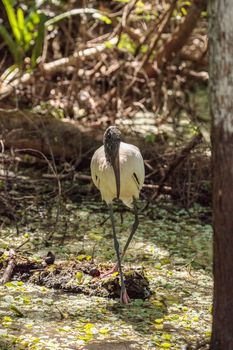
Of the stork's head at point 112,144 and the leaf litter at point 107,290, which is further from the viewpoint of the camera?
the stork's head at point 112,144

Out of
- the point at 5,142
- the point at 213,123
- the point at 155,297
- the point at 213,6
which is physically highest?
the point at 213,6

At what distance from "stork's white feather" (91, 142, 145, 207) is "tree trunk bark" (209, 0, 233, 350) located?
6.43ft

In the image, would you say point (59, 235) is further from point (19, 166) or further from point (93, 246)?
point (19, 166)

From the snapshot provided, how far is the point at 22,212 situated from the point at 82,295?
185cm

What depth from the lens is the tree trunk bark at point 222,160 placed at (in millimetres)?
3119

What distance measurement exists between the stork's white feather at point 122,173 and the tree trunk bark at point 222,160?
1.96m

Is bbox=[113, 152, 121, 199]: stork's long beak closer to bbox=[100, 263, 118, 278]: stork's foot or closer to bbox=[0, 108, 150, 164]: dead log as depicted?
bbox=[100, 263, 118, 278]: stork's foot

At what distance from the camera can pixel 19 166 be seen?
7844 mm

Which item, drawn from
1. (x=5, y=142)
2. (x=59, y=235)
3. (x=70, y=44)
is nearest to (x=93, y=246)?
(x=59, y=235)

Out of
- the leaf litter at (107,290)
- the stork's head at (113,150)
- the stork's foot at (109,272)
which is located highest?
the stork's head at (113,150)

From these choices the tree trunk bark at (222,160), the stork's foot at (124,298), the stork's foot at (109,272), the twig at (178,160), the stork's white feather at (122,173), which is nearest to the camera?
the tree trunk bark at (222,160)

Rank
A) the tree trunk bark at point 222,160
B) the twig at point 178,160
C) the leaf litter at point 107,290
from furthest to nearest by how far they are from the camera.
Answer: the twig at point 178,160, the leaf litter at point 107,290, the tree trunk bark at point 222,160

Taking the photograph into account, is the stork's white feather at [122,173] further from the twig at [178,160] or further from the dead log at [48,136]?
the dead log at [48,136]

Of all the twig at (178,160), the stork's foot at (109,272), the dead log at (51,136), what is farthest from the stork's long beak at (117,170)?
the dead log at (51,136)
